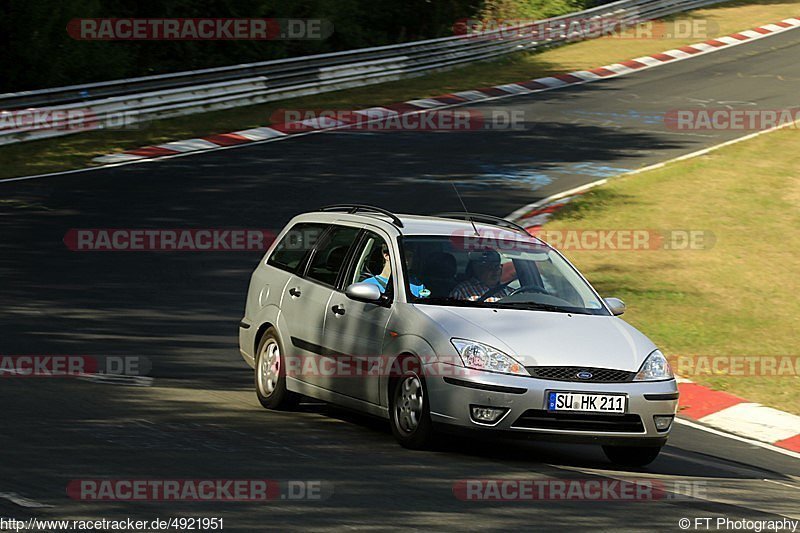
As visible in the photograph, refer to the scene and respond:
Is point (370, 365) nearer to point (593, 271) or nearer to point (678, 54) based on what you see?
point (593, 271)

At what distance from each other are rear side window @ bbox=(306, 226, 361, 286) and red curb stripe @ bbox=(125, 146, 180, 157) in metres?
13.5

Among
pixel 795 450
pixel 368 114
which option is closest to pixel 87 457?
pixel 795 450

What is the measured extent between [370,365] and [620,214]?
36.1ft

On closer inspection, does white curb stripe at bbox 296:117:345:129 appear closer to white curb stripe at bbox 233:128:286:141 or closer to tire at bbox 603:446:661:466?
white curb stripe at bbox 233:128:286:141

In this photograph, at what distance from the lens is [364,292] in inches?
342

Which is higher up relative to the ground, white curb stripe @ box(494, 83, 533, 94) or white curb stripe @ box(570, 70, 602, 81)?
white curb stripe @ box(570, 70, 602, 81)

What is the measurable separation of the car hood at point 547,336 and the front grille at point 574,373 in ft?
0.09

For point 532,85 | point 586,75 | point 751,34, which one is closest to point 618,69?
point 586,75

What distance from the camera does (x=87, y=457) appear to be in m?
7.47

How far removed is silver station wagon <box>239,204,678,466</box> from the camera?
800cm
